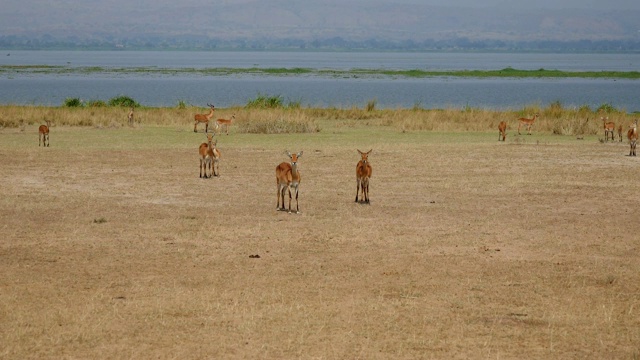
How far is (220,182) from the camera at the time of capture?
21641mm

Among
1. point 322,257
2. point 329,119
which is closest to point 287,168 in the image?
point 322,257

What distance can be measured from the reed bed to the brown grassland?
9.21m

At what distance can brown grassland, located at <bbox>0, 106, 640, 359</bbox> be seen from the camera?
9852mm

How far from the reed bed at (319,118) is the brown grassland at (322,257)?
921cm

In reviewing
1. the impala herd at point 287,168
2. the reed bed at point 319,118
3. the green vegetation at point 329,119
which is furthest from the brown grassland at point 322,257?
the reed bed at point 319,118

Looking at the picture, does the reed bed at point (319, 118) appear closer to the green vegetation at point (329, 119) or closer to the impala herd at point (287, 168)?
the green vegetation at point (329, 119)

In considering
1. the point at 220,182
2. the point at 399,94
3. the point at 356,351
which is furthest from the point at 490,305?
the point at 399,94

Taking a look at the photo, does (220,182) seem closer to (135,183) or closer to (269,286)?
(135,183)

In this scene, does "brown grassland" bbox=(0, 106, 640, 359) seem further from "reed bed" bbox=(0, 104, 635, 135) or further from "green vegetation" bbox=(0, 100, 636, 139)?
"reed bed" bbox=(0, 104, 635, 135)

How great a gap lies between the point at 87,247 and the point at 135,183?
7.03 metres

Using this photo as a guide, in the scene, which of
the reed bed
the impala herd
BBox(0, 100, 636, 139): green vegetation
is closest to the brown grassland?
the impala herd

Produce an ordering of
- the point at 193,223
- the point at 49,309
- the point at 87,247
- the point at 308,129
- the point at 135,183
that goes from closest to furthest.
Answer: the point at 49,309 < the point at 87,247 < the point at 193,223 < the point at 135,183 < the point at 308,129

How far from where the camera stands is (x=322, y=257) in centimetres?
1388

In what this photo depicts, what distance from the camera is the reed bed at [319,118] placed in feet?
122
